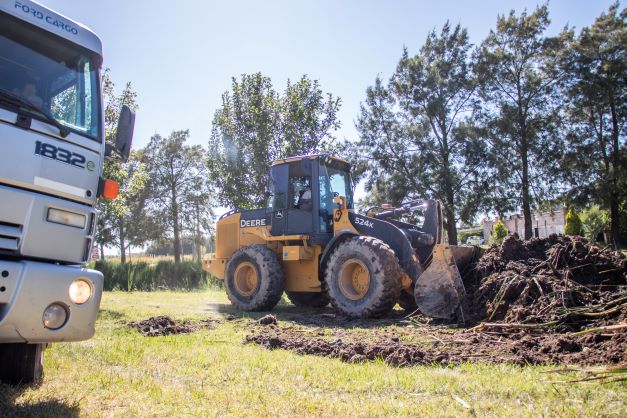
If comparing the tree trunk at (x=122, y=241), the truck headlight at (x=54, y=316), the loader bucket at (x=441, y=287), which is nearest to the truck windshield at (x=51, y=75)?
the truck headlight at (x=54, y=316)

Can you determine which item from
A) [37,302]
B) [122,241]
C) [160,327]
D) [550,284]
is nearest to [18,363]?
[37,302]

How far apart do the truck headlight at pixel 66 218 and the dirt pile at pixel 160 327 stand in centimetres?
357

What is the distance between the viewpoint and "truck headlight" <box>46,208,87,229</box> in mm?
3520

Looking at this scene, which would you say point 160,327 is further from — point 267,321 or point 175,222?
point 175,222

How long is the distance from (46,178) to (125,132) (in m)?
1.13

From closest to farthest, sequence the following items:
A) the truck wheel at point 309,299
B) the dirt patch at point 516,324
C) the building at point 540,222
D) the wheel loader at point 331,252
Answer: the dirt patch at point 516,324
the wheel loader at point 331,252
the truck wheel at point 309,299
the building at point 540,222

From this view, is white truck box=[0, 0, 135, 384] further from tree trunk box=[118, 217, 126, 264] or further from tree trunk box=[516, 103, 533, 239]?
tree trunk box=[118, 217, 126, 264]

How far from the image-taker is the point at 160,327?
7.35m

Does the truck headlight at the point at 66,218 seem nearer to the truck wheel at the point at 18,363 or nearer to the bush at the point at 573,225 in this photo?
the truck wheel at the point at 18,363

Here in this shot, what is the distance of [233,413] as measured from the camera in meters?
3.40

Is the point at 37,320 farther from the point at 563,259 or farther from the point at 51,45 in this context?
the point at 563,259

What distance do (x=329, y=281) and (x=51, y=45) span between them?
20.4 feet

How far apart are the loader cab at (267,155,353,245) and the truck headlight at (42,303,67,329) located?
22.5 ft

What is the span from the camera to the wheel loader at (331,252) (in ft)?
26.8
